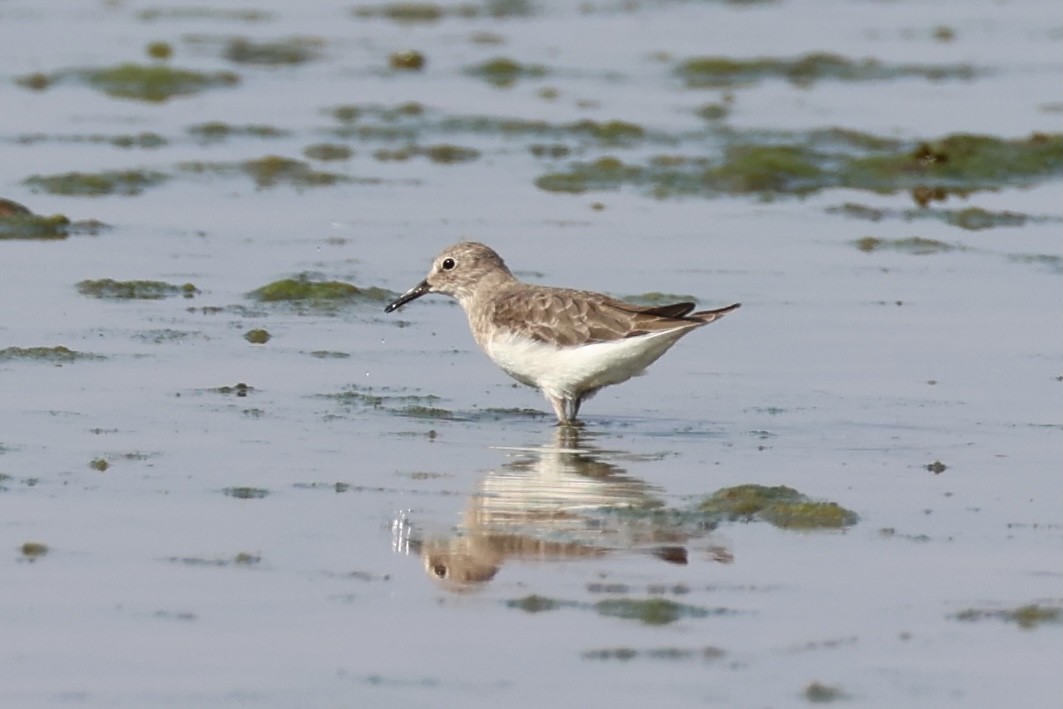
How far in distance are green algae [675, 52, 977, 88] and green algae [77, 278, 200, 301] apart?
11497mm

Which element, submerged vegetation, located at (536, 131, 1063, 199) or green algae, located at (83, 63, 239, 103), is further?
green algae, located at (83, 63, 239, 103)

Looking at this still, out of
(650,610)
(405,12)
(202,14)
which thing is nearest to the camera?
(650,610)

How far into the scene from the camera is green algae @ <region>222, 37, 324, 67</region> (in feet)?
82.5

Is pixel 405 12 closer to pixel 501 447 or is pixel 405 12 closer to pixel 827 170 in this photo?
pixel 827 170

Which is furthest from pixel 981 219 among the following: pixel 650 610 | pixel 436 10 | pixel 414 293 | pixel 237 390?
pixel 436 10

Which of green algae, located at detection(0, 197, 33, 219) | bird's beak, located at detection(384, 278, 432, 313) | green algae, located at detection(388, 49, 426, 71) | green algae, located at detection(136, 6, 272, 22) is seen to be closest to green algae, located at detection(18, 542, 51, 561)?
bird's beak, located at detection(384, 278, 432, 313)

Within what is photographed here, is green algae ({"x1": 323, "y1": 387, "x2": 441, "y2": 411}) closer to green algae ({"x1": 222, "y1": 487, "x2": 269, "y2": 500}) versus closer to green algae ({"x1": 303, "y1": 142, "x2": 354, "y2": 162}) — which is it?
green algae ({"x1": 222, "y1": 487, "x2": 269, "y2": 500})

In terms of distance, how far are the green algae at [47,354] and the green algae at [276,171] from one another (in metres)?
6.10

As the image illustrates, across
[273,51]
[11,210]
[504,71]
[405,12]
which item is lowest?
[11,210]

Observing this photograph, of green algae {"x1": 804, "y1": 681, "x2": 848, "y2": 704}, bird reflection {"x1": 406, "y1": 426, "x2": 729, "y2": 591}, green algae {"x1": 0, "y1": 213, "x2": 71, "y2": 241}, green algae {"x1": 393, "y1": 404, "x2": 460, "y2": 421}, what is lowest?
green algae {"x1": 804, "y1": 681, "x2": 848, "y2": 704}

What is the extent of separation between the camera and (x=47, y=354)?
11.7 m

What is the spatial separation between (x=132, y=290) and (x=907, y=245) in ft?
18.7

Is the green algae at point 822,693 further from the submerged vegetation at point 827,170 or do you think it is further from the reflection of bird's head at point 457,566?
the submerged vegetation at point 827,170

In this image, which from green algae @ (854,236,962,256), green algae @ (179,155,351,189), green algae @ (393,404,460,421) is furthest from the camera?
green algae @ (179,155,351,189)
